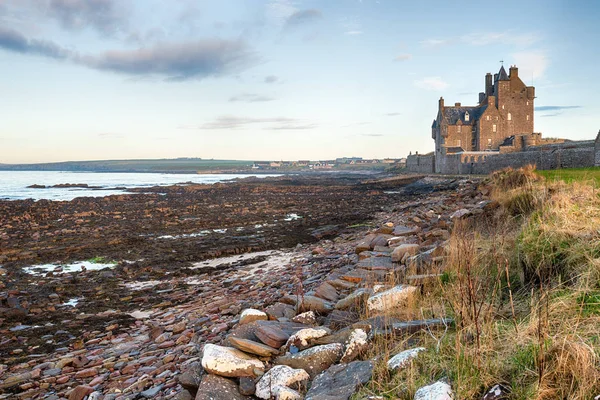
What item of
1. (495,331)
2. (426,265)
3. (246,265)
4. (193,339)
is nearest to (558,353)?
(495,331)

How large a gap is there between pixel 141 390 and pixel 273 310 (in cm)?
195

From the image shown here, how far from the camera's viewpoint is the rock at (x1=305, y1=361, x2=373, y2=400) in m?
3.21

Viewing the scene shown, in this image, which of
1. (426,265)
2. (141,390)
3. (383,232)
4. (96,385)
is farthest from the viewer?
(383,232)

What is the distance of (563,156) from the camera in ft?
97.9

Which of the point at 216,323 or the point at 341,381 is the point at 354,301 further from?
the point at 216,323

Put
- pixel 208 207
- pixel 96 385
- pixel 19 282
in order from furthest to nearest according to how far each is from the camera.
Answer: pixel 208 207 → pixel 19 282 → pixel 96 385

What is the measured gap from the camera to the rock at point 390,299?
4.96 meters

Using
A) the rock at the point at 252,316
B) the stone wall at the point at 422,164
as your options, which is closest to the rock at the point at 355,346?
the rock at the point at 252,316

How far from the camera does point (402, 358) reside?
3.38 meters

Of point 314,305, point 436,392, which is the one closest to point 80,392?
point 314,305

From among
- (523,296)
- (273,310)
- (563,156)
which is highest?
(563,156)

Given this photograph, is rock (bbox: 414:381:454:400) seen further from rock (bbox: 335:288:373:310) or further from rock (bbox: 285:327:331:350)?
rock (bbox: 335:288:373:310)

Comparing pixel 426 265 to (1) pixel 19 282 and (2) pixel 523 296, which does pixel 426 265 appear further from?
(1) pixel 19 282

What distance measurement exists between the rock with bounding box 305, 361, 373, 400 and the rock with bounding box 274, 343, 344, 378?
0.18 m
